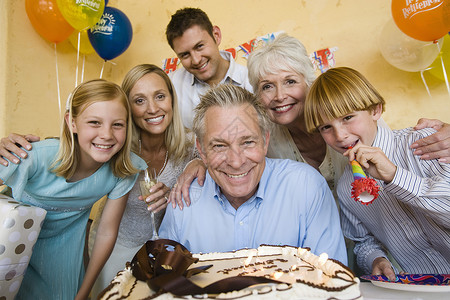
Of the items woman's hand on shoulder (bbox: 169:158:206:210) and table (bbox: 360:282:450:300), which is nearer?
table (bbox: 360:282:450:300)

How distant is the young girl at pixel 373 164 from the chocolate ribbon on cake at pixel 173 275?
0.78m

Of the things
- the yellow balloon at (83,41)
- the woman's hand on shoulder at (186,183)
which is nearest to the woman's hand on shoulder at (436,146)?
the woman's hand on shoulder at (186,183)

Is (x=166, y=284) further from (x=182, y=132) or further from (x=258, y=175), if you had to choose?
(x=182, y=132)

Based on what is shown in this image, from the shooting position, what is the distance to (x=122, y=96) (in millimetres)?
2041

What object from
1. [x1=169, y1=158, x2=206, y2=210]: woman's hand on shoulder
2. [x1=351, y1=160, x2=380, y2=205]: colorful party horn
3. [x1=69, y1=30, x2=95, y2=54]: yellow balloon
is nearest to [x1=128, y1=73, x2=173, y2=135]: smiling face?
[x1=169, y1=158, x2=206, y2=210]: woman's hand on shoulder

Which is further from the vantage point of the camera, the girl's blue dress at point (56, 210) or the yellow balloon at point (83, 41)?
the yellow balloon at point (83, 41)

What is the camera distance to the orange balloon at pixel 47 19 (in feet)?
9.95

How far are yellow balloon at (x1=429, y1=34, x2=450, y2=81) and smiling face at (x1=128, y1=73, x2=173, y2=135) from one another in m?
2.11

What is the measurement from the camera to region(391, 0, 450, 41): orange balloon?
2.40m

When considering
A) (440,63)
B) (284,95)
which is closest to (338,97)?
(284,95)

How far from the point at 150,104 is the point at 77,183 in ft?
2.28

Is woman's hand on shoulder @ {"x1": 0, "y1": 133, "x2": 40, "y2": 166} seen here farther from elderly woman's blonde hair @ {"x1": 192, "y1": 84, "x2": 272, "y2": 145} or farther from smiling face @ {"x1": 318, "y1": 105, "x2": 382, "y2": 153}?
smiling face @ {"x1": 318, "y1": 105, "x2": 382, "y2": 153}

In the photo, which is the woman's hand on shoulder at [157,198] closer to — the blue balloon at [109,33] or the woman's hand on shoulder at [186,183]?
the woman's hand on shoulder at [186,183]

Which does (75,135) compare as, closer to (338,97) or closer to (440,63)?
(338,97)
